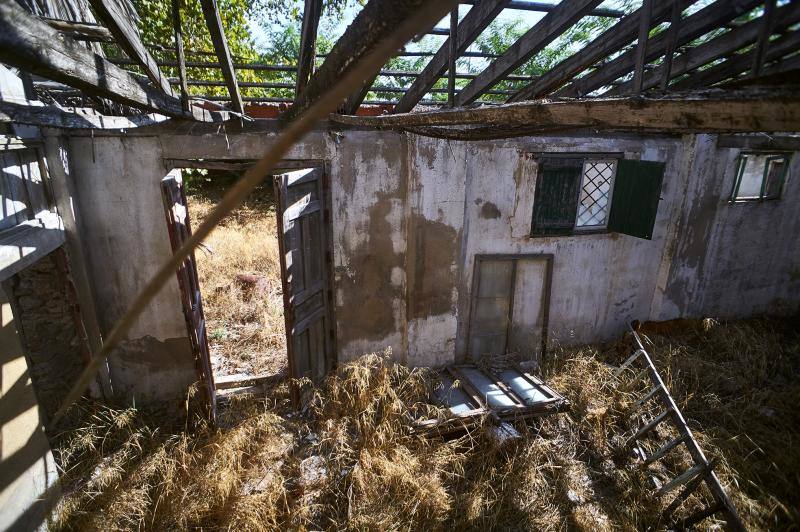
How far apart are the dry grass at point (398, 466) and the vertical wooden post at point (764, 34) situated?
3321mm

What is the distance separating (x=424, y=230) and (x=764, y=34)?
3.35 m

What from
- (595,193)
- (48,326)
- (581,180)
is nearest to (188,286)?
(48,326)

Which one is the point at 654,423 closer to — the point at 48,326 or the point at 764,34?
the point at 764,34

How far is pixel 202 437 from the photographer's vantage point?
3.96m

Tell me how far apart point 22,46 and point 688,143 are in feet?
21.6

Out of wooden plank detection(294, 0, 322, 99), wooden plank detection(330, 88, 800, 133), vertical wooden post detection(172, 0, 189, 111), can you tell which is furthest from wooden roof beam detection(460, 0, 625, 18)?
vertical wooden post detection(172, 0, 189, 111)

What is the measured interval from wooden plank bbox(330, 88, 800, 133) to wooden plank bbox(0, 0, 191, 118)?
1.78 meters

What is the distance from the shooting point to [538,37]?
8.10 feet

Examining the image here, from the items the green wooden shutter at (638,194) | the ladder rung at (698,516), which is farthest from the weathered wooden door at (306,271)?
the green wooden shutter at (638,194)

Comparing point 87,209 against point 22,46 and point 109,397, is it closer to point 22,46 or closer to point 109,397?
point 109,397

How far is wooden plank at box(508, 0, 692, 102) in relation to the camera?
2.47 m

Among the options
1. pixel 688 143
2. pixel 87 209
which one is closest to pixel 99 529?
pixel 87 209

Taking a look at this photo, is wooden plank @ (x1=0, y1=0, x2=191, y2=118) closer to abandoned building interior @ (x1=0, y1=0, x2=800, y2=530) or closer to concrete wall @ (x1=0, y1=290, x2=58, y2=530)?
abandoned building interior @ (x1=0, y1=0, x2=800, y2=530)

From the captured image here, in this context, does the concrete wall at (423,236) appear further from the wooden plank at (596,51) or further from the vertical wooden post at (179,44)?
the vertical wooden post at (179,44)
